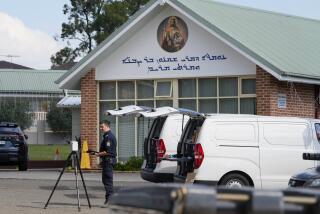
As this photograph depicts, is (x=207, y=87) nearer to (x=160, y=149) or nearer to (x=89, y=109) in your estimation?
(x=89, y=109)

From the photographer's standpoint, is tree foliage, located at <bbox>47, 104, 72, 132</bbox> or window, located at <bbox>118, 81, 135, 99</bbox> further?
tree foliage, located at <bbox>47, 104, 72, 132</bbox>

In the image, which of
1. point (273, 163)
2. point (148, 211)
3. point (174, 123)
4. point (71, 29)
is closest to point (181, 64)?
point (174, 123)

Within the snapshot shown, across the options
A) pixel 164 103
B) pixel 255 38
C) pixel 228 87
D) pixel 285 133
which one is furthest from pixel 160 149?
pixel 164 103

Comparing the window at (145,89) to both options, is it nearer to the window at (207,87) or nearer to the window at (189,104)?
the window at (189,104)

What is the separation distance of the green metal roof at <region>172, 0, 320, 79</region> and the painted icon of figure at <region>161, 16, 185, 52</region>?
33.1 inches

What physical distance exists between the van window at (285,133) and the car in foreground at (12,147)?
572 inches

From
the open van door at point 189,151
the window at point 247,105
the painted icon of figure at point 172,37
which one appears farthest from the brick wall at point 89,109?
the open van door at point 189,151

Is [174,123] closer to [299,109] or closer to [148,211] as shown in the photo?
[299,109]

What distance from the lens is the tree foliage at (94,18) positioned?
64688 mm

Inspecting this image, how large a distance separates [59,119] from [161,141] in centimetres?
4837

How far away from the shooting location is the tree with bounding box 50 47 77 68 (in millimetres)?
70750

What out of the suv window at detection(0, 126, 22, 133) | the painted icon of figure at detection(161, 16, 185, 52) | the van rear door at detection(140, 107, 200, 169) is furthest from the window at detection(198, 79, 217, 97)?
the van rear door at detection(140, 107, 200, 169)

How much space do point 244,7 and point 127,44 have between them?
205 inches

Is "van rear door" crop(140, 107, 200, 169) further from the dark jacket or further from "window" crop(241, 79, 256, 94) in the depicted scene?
"window" crop(241, 79, 256, 94)
